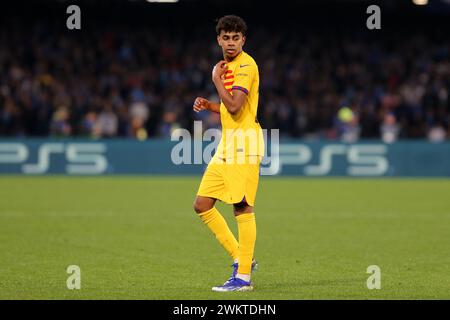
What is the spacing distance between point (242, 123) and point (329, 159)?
1556cm

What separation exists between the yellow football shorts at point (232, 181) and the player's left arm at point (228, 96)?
0.49 meters

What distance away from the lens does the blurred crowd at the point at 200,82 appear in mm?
24750

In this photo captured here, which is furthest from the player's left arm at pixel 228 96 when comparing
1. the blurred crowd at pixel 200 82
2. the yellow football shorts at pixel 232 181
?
the blurred crowd at pixel 200 82

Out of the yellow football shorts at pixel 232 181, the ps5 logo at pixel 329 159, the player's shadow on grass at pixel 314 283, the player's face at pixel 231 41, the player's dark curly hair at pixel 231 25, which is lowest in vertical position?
the player's shadow on grass at pixel 314 283

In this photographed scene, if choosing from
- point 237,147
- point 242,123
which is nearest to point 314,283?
point 237,147

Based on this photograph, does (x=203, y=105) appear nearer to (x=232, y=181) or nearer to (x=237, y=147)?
(x=237, y=147)

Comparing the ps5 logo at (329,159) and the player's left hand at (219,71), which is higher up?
the ps5 logo at (329,159)

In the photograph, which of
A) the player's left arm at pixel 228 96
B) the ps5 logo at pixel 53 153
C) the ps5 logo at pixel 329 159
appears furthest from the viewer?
the ps5 logo at pixel 329 159

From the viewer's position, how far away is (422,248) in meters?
10.5

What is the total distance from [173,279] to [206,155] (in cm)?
1354

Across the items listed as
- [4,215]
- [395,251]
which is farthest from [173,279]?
[4,215]

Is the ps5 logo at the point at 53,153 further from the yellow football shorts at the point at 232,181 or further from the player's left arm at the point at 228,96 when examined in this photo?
the player's left arm at the point at 228,96

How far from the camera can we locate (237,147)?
299 inches
